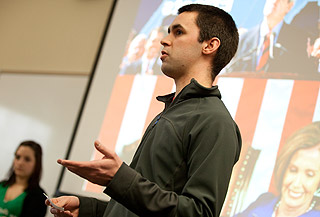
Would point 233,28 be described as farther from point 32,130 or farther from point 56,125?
point 32,130

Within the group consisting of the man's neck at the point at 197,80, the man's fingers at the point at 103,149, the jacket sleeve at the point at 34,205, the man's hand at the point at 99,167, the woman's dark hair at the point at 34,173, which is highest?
the man's neck at the point at 197,80

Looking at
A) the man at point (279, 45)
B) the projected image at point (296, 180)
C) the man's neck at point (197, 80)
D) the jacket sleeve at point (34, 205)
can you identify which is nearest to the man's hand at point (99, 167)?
the man's neck at point (197, 80)

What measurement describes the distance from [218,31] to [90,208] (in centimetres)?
66

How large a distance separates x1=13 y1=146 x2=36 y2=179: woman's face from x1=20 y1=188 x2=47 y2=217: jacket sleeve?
0.53 ft

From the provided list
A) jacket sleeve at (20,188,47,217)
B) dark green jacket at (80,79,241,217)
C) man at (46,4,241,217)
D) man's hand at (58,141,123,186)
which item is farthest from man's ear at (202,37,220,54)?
jacket sleeve at (20,188,47,217)

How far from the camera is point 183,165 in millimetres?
1025

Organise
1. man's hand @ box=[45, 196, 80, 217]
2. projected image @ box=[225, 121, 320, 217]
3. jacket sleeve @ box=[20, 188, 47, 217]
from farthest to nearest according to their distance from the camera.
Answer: jacket sleeve @ box=[20, 188, 47, 217], projected image @ box=[225, 121, 320, 217], man's hand @ box=[45, 196, 80, 217]

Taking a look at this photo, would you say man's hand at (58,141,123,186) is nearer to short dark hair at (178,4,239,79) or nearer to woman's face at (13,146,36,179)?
short dark hair at (178,4,239,79)

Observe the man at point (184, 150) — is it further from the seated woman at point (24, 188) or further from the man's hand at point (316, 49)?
the seated woman at point (24, 188)

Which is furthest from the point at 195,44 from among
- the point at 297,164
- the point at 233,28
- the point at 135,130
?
the point at 135,130

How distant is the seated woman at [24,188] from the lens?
2711 mm

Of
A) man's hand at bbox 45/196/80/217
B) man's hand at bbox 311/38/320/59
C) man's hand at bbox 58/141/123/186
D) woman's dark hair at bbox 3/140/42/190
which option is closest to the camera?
man's hand at bbox 58/141/123/186

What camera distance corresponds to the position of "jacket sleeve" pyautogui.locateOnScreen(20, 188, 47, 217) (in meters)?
2.70

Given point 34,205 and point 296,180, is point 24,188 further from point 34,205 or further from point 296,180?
point 296,180
